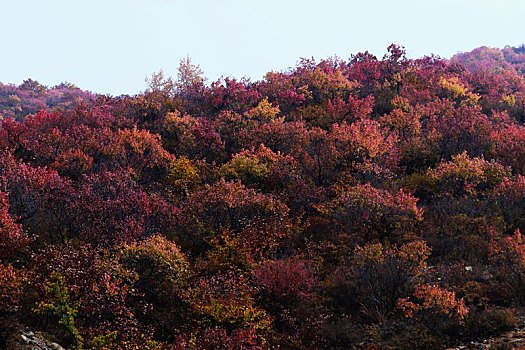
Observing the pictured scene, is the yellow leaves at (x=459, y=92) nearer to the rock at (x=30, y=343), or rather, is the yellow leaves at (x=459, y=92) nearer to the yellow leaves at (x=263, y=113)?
the yellow leaves at (x=263, y=113)

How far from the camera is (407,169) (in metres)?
21.5

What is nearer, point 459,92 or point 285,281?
point 285,281

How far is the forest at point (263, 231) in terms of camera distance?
10.7 metres

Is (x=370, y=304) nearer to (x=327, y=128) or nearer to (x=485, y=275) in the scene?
(x=485, y=275)

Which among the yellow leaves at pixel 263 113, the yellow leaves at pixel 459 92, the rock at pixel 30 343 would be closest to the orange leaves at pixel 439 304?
the rock at pixel 30 343

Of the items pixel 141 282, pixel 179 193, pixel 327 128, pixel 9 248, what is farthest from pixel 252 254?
pixel 327 128

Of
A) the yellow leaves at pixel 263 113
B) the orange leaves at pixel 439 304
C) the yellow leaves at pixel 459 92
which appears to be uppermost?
the yellow leaves at pixel 459 92

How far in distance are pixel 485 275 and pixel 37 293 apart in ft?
47.6

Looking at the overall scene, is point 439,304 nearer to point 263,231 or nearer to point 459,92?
point 263,231

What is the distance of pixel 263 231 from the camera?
15336 mm

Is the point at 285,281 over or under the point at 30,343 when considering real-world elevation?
over

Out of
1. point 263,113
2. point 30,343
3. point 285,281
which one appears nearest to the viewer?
point 30,343

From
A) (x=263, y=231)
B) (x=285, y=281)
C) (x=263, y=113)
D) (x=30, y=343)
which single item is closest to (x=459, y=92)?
(x=263, y=113)

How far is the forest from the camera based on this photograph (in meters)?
10.7
